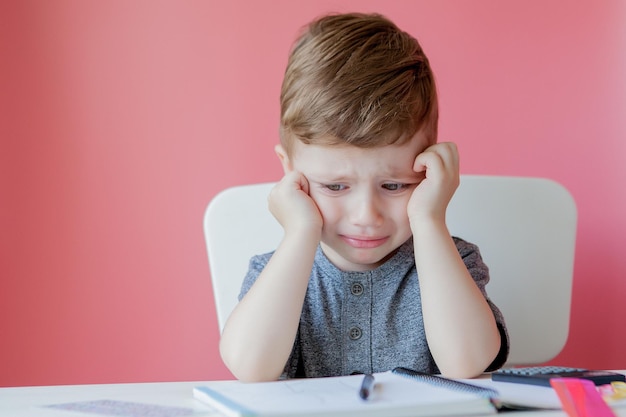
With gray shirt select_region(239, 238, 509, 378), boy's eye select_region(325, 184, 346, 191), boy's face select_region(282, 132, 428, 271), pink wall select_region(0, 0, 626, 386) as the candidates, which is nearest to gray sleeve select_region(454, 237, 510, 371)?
gray shirt select_region(239, 238, 509, 378)

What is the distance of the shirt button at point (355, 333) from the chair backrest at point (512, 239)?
25cm

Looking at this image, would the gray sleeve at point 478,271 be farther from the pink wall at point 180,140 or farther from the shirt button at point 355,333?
the pink wall at point 180,140

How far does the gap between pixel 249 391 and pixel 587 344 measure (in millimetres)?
1108

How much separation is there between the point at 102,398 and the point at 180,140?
93cm

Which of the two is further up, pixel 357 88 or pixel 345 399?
pixel 357 88

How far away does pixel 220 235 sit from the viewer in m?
1.26

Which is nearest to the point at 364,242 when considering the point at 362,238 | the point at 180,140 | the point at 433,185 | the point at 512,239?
the point at 362,238

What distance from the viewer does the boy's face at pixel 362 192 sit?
38.5 inches

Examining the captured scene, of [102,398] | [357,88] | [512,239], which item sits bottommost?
[102,398]

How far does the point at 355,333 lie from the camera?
3.52 ft

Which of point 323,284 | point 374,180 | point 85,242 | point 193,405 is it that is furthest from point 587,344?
point 193,405

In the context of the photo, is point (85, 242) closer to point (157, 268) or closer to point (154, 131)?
point (157, 268)

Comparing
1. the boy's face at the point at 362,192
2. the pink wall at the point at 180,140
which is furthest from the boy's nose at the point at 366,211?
the pink wall at the point at 180,140

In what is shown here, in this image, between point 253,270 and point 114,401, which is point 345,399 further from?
point 253,270
